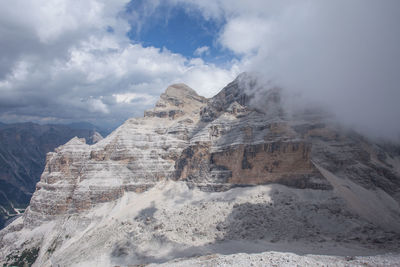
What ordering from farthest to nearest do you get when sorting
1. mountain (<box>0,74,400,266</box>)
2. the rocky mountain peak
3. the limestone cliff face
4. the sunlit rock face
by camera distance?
1. the rocky mountain peak
2. the sunlit rock face
3. the limestone cliff face
4. mountain (<box>0,74,400,266</box>)

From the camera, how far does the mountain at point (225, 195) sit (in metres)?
37.9

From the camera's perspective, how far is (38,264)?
179 ft

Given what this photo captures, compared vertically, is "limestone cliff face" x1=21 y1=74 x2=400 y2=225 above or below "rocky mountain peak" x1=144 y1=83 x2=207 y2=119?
below

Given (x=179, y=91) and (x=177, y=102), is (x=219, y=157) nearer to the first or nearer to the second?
(x=177, y=102)

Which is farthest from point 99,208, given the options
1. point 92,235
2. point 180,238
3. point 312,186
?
point 312,186

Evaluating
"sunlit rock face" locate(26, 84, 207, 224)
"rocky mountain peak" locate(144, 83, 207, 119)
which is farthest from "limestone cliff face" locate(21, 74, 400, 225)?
"rocky mountain peak" locate(144, 83, 207, 119)

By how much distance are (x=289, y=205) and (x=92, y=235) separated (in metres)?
41.4

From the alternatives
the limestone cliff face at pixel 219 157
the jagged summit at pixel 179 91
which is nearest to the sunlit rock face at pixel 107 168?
the limestone cliff face at pixel 219 157

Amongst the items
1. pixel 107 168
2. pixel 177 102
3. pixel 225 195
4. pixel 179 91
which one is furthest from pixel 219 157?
pixel 179 91

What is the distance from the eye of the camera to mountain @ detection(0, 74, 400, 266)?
37.9 m

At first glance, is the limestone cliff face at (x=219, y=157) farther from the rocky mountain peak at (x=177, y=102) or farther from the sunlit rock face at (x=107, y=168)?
the rocky mountain peak at (x=177, y=102)

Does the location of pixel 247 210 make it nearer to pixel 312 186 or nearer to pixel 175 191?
pixel 312 186

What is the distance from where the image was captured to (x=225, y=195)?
5347 centimetres

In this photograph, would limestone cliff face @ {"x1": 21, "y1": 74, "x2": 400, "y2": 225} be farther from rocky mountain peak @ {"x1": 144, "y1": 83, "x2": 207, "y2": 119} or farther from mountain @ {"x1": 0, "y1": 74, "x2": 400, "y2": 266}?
rocky mountain peak @ {"x1": 144, "y1": 83, "x2": 207, "y2": 119}
